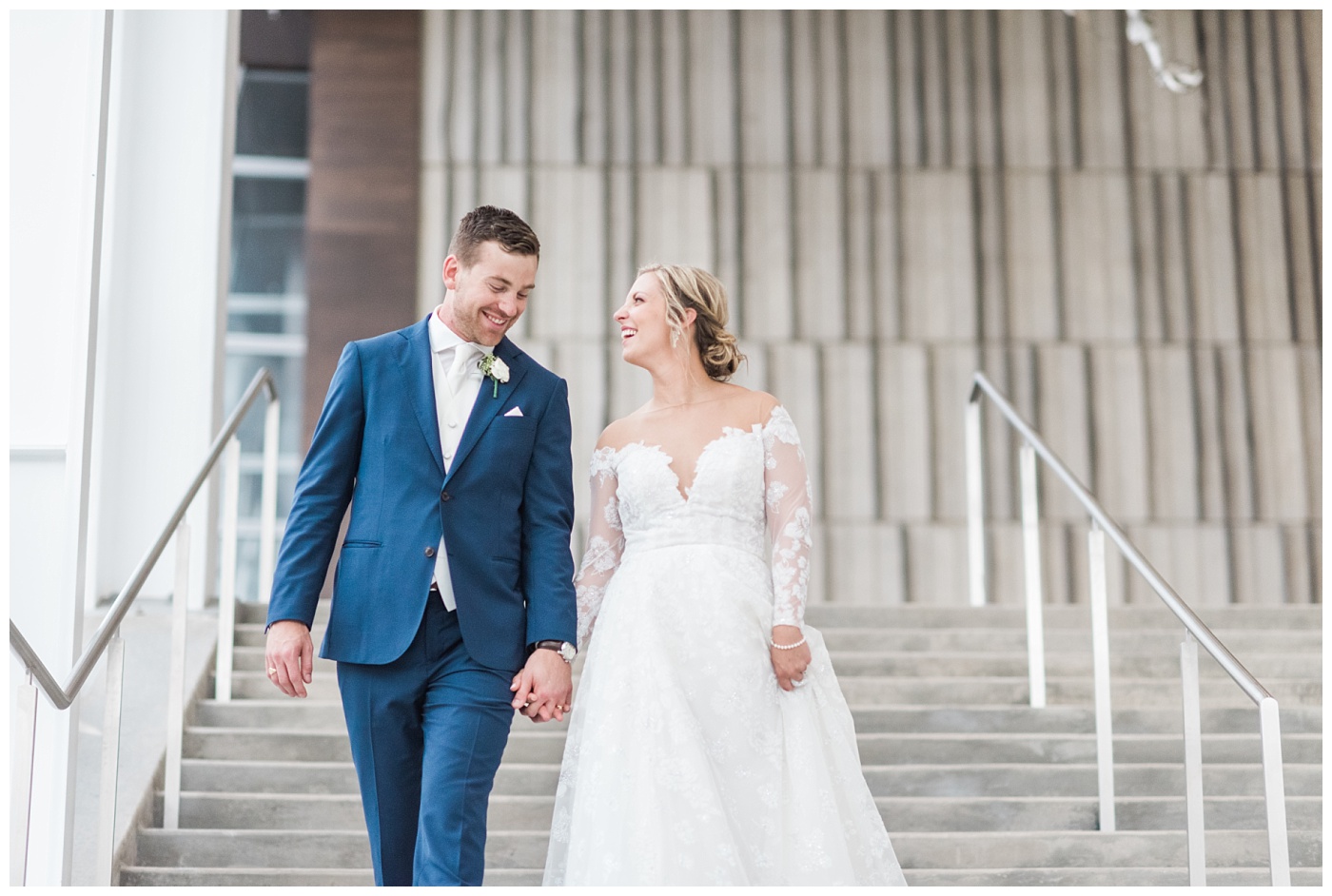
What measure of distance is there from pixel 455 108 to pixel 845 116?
2.42 meters

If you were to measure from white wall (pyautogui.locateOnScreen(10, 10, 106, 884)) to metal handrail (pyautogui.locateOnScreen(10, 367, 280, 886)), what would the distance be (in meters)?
0.23

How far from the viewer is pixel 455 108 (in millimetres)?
8336

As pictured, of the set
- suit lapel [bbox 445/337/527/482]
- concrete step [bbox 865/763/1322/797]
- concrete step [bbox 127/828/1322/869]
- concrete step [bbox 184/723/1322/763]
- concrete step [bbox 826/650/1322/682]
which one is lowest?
concrete step [bbox 127/828/1322/869]

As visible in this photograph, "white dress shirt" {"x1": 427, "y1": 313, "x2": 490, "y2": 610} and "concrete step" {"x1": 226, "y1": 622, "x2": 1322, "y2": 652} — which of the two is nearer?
"white dress shirt" {"x1": 427, "y1": 313, "x2": 490, "y2": 610}

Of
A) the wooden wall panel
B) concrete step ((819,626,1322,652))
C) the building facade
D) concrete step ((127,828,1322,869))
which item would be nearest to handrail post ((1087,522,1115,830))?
concrete step ((127,828,1322,869))

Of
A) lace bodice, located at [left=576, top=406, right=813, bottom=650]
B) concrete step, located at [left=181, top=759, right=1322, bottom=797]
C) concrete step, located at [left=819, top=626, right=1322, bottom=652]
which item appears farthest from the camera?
concrete step, located at [left=819, top=626, right=1322, bottom=652]

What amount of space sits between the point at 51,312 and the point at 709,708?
213 centimetres

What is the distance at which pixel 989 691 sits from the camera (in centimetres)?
452

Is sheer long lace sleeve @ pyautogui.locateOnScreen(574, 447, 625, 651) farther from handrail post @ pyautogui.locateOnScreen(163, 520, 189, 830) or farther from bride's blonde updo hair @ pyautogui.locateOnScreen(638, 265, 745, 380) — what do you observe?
handrail post @ pyautogui.locateOnScreen(163, 520, 189, 830)

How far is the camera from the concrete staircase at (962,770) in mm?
3605

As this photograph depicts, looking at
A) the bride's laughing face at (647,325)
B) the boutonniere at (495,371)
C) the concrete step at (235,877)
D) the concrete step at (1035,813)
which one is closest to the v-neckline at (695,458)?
the bride's laughing face at (647,325)

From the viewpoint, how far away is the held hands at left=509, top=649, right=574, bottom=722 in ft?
8.07

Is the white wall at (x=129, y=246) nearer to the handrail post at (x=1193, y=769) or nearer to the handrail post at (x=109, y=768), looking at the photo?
the handrail post at (x=109, y=768)

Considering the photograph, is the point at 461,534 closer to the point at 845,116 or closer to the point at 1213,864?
the point at 1213,864
